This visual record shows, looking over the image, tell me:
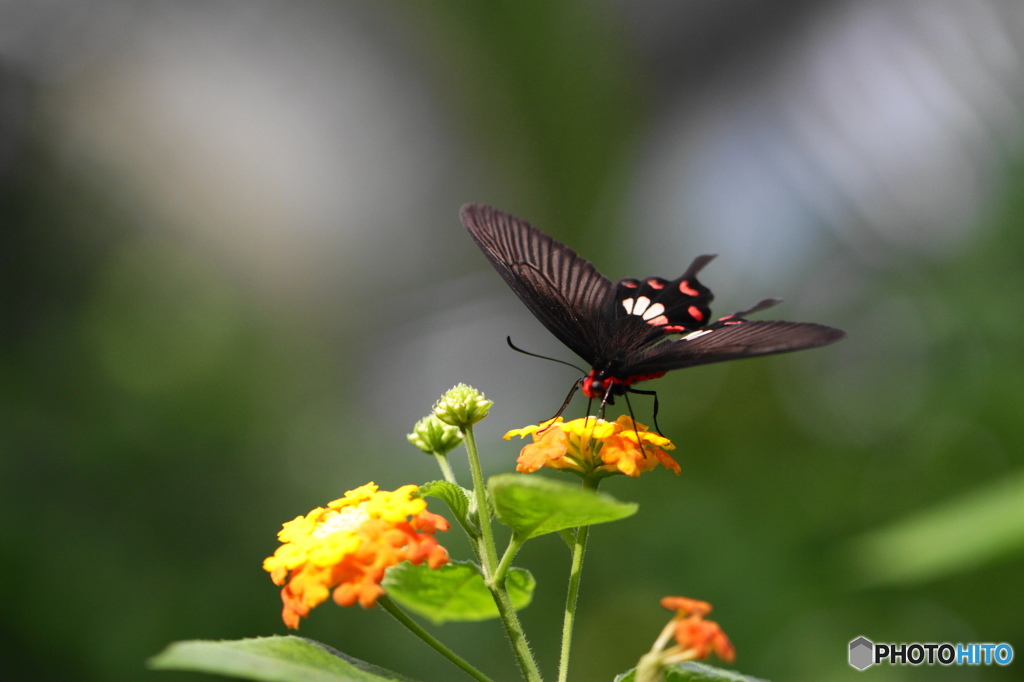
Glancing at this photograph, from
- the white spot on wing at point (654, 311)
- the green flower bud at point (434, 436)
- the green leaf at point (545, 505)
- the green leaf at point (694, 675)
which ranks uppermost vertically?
the white spot on wing at point (654, 311)

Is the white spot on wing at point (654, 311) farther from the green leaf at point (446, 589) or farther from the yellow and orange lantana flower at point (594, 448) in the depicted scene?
the green leaf at point (446, 589)

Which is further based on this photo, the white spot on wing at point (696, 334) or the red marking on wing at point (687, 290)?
the red marking on wing at point (687, 290)

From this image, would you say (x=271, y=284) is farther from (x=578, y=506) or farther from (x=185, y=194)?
(x=578, y=506)

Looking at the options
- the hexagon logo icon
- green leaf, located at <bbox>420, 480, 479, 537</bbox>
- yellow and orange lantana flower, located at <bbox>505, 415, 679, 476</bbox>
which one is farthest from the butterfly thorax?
the hexagon logo icon

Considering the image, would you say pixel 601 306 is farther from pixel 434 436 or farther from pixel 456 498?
pixel 456 498

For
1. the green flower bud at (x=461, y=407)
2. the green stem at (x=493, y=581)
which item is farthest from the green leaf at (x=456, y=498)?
the green flower bud at (x=461, y=407)

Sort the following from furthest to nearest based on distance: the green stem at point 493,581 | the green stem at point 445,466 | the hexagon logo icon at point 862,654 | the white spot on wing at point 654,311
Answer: the hexagon logo icon at point 862,654 → the white spot on wing at point 654,311 → the green stem at point 445,466 → the green stem at point 493,581
